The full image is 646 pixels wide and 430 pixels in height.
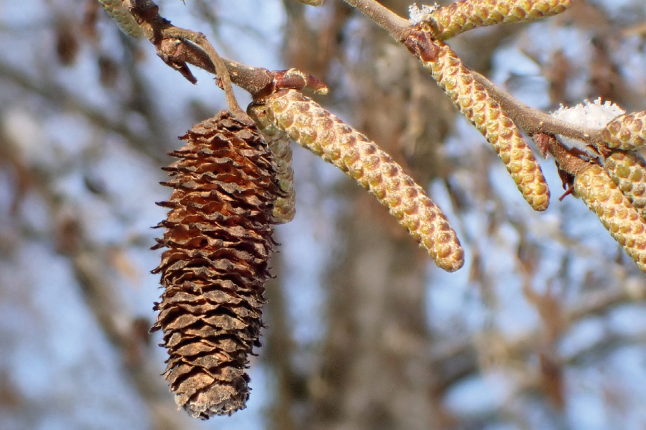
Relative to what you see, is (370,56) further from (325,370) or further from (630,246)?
(630,246)

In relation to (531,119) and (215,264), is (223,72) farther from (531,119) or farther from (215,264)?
(531,119)

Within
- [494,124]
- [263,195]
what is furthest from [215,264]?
[494,124]

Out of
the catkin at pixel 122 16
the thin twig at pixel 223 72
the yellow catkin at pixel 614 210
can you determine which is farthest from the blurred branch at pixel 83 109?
the yellow catkin at pixel 614 210

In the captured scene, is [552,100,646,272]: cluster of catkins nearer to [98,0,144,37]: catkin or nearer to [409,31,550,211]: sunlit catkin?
[409,31,550,211]: sunlit catkin

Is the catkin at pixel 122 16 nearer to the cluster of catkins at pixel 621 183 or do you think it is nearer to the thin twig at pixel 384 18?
the thin twig at pixel 384 18

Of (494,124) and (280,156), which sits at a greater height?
(280,156)

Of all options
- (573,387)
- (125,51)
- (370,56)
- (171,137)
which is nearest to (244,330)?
(125,51)
